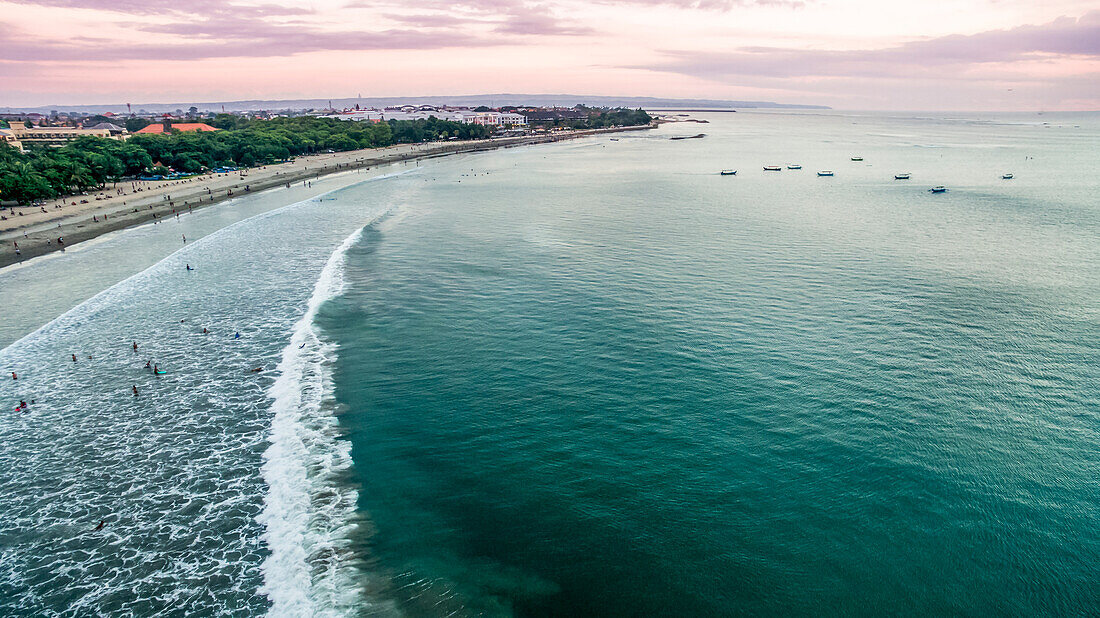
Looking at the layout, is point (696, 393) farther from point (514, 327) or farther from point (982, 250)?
point (982, 250)

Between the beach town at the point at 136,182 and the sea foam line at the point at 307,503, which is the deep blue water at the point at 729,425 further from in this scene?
the beach town at the point at 136,182

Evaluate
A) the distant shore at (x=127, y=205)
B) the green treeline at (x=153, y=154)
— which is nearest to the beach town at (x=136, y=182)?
the distant shore at (x=127, y=205)

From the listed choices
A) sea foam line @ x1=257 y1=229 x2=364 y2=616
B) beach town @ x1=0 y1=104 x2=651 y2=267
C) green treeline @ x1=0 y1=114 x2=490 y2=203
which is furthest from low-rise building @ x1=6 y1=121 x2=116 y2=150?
sea foam line @ x1=257 y1=229 x2=364 y2=616

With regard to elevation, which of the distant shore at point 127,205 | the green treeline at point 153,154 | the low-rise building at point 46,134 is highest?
the low-rise building at point 46,134

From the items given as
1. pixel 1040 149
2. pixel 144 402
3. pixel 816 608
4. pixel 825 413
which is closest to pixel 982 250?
pixel 825 413

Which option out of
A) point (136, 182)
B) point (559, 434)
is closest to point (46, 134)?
point (136, 182)

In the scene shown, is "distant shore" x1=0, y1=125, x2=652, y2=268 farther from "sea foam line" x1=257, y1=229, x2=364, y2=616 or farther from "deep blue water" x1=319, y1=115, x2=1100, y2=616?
"sea foam line" x1=257, y1=229, x2=364, y2=616

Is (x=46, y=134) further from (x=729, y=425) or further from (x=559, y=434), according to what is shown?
(x=729, y=425)
